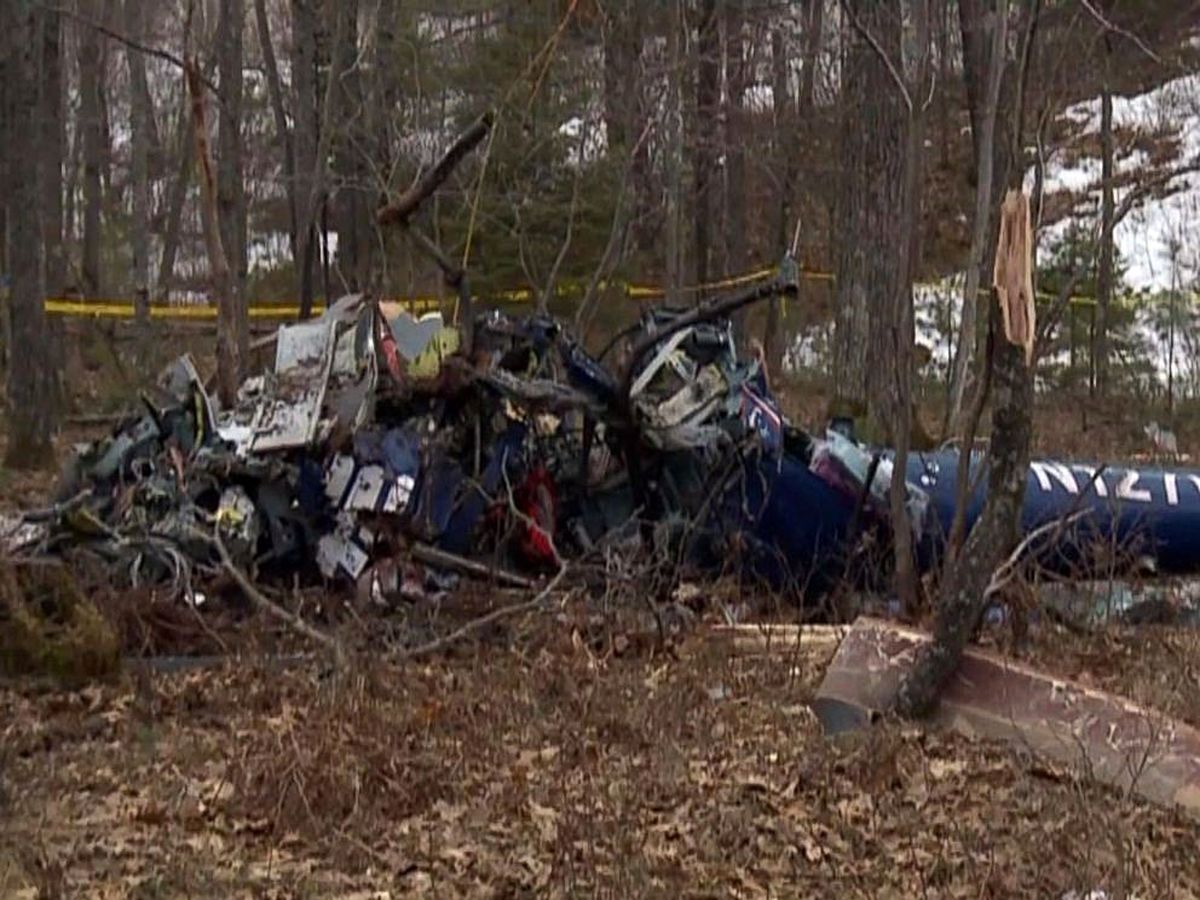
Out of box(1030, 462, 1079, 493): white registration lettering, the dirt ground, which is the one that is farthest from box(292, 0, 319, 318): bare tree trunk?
the dirt ground

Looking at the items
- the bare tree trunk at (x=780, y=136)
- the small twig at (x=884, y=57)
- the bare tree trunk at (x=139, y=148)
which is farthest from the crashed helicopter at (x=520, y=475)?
the bare tree trunk at (x=139, y=148)

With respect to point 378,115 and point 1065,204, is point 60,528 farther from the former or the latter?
point 1065,204

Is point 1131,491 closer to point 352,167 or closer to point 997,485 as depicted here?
point 997,485

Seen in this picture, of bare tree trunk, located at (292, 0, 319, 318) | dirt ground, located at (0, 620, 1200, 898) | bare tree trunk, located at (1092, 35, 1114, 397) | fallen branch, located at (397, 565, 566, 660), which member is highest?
bare tree trunk, located at (292, 0, 319, 318)

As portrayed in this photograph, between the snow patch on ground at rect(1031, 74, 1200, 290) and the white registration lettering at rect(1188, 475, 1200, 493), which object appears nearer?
the white registration lettering at rect(1188, 475, 1200, 493)

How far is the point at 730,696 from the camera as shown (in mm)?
6254

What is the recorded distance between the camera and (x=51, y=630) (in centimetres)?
641

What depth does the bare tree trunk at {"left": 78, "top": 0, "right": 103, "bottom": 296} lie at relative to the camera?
26.0 m

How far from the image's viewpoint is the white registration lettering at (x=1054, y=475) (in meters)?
8.16

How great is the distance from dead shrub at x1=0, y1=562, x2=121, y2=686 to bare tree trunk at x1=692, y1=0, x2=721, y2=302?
10.7m

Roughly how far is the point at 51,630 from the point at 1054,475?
184 inches

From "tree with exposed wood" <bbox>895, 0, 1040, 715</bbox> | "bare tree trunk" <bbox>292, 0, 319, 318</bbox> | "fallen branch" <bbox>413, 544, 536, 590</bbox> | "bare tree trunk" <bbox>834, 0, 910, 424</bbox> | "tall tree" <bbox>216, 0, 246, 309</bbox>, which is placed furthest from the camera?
"bare tree trunk" <bbox>292, 0, 319, 318</bbox>

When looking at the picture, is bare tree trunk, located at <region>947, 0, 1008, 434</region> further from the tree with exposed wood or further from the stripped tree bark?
the stripped tree bark

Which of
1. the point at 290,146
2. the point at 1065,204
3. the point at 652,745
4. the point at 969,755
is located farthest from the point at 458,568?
the point at 1065,204
